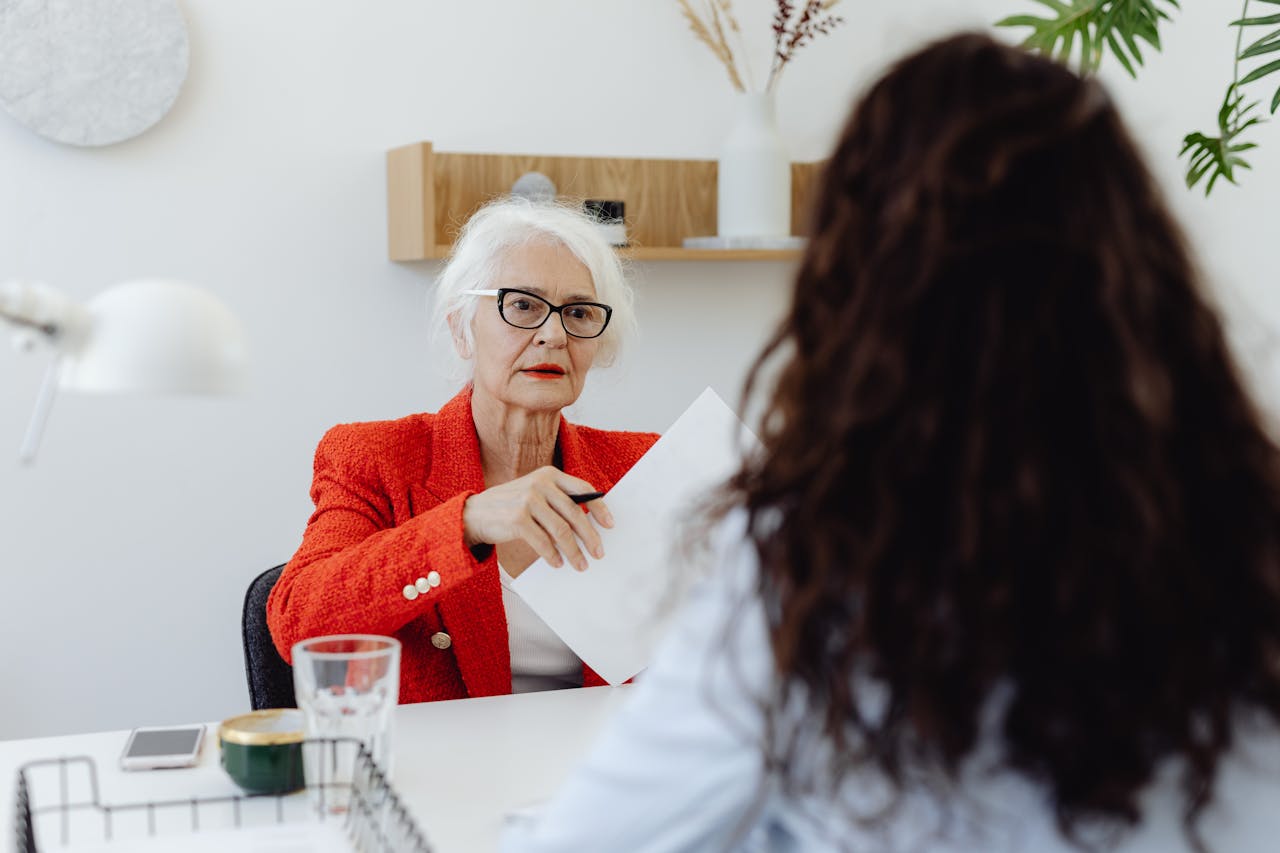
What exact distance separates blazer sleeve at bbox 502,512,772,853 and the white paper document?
844 mm

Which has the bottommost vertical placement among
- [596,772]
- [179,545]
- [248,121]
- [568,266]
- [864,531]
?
[179,545]

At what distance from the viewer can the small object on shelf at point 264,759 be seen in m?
1.20

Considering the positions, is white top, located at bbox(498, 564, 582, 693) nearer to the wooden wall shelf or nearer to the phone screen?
the phone screen

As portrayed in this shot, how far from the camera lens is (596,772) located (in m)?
0.73

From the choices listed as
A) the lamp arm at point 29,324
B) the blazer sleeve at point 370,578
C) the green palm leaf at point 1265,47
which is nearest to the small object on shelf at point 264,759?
the blazer sleeve at point 370,578

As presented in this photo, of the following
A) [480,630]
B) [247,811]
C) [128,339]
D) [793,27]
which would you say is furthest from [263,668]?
[793,27]

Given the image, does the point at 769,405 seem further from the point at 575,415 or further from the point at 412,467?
the point at 575,415

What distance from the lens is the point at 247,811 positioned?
118 centimetres

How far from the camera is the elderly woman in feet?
5.24

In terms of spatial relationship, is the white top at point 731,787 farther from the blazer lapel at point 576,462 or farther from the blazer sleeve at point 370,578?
the blazer lapel at point 576,462

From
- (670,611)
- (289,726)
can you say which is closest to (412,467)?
(289,726)

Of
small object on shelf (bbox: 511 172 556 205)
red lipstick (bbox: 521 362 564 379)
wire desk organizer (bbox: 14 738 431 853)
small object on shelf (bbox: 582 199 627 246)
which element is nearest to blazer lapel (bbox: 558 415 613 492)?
red lipstick (bbox: 521 362 564 379)

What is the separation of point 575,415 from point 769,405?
1.91 m

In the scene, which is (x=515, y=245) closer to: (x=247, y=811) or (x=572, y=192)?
(x=572, y=192)
